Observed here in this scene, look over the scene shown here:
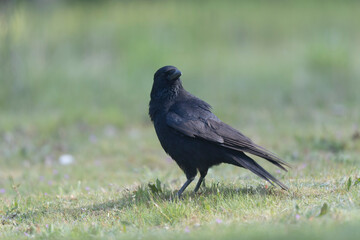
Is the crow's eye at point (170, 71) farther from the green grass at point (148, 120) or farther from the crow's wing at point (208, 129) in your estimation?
the green grass at point (148, 120)

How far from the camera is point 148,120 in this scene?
10688mm

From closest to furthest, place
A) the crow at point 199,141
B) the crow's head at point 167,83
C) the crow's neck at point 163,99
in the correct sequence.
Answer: the crow at point 199,141
the crow's neck at point 163,99
the crow's head at point 167,83

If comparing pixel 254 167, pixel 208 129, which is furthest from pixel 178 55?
pixel 254 167

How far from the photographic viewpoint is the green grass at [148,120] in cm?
457

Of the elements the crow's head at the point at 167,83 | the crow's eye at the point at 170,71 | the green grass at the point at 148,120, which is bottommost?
the green grass at the point at 148,120

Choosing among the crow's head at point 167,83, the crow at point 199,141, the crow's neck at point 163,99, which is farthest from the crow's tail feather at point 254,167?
the crow's head at point 167,83

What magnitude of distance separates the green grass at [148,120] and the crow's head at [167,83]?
0.96 m

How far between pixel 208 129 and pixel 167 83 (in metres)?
0.77

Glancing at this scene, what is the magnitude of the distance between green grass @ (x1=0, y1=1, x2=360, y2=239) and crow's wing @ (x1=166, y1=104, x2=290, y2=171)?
0.41 m

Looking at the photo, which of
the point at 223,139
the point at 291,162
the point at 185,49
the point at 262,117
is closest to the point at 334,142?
the point at 291,162

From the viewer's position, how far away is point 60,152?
28.8 ft

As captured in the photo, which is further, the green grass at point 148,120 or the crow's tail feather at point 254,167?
the crow's tail feather at point 254,167

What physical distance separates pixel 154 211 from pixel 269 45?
12.1 metres

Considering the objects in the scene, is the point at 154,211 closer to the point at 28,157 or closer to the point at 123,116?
the point at 28,157
